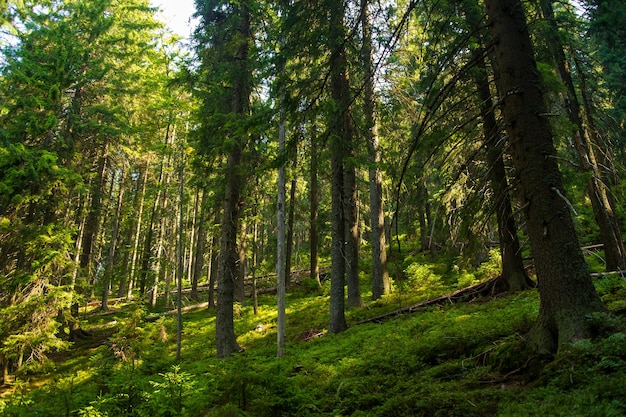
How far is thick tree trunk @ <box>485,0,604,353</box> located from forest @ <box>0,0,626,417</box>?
0.02 metres

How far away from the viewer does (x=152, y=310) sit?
71.2 feet

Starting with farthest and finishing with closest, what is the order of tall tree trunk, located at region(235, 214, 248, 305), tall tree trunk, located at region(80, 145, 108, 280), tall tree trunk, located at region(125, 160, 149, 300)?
tall tree trunk, located at region(125, 160, 149, 300)
tall tree trunk, located at region(80, 145, 108, 280)
tall tree trunk, located at region(235, 214, 248, 305)

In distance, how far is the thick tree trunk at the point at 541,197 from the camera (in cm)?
367

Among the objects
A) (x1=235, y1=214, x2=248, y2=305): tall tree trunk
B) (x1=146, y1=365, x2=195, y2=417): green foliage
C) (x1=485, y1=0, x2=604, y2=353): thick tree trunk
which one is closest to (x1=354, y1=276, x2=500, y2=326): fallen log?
(x1=146, y1=365, x2=195, y2=417): green foliage

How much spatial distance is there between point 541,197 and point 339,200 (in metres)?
7.12

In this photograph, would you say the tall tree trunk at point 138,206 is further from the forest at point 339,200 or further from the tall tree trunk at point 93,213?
the tall tree trunk at point 93,213

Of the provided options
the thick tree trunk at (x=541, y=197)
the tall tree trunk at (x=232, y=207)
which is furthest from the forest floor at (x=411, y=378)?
the tall tree trunk at (x=232, y=207)

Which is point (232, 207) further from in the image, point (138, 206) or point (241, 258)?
point (138, 206)

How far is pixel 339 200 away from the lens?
10.9 meters

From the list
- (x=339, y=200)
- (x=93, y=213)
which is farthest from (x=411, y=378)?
(x=93, y=213)

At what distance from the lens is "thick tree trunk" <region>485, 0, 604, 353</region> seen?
3670 mm

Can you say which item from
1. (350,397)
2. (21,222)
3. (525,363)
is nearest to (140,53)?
(21,222)

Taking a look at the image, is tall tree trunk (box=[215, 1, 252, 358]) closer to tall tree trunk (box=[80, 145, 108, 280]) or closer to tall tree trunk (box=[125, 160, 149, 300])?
tall tree trunk (box=[80, 145, 108, 280])

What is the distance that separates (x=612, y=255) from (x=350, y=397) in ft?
29.9
